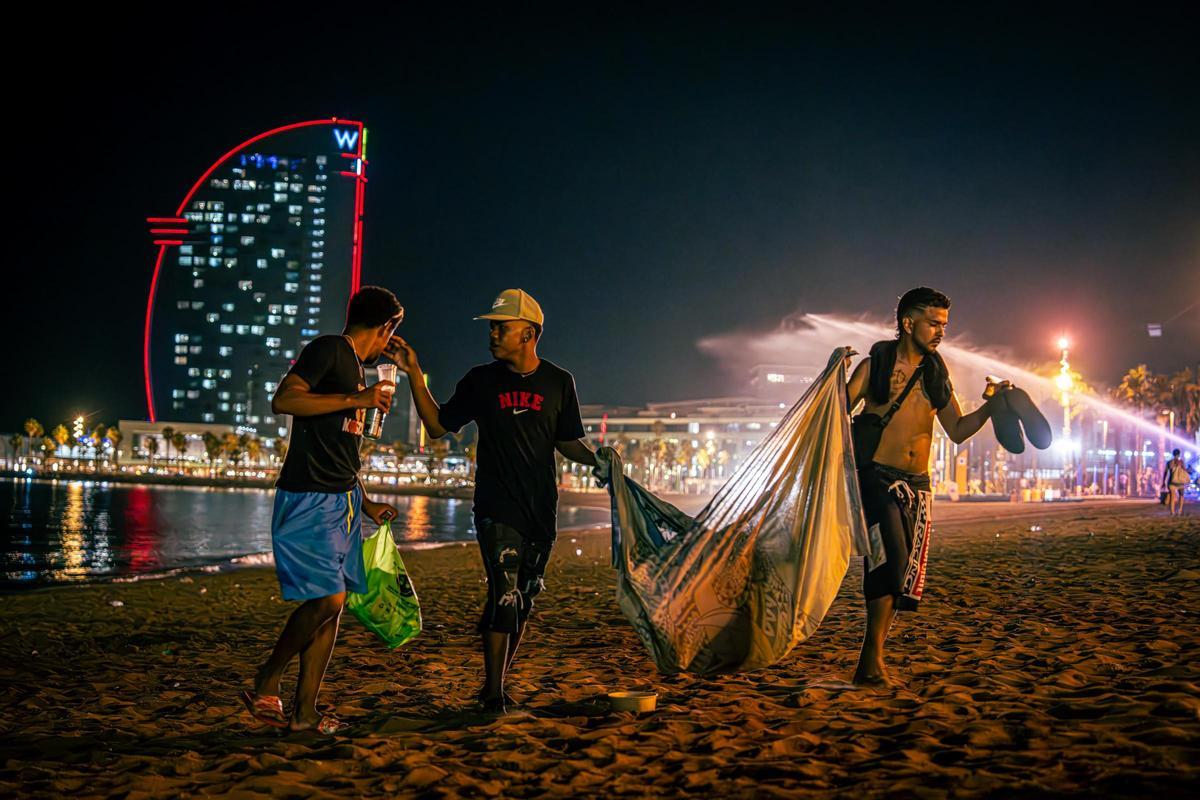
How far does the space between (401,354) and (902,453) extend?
269 cm

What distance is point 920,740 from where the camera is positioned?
4.07 meters

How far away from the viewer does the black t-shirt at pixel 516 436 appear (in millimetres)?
5055

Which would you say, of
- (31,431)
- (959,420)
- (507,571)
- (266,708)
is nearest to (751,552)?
(507,571)

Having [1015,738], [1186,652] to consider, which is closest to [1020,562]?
[1186,652]

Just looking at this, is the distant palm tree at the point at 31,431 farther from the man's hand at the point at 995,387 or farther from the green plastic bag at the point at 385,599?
the man's hand at the point at 995,387

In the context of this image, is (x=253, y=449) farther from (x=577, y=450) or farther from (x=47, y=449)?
(x=577, y=450)

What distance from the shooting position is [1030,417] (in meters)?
5.61

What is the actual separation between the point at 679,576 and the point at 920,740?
1.60 metres

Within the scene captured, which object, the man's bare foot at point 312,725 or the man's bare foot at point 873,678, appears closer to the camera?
the man's bare foot at point 312,725

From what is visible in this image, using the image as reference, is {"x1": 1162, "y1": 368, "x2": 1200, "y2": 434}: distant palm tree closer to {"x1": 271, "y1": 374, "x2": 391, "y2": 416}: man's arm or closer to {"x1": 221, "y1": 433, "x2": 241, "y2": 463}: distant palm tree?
{"x1": 271, "y1": 374, "x2": 391, "y2": 416}: man's arm

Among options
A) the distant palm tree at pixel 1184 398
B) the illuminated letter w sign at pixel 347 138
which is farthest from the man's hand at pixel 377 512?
the illuminated letter w sign at pixel 347 138

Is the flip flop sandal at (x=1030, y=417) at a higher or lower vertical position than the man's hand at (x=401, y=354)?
lower

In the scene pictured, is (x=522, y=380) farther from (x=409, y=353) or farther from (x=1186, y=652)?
(x=1186, y=652)

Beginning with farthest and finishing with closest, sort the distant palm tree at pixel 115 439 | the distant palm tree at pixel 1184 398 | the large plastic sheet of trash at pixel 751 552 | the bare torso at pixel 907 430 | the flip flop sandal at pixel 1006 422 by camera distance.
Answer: the distant palm tree at pixel 115 439, the distant palm tree at pixel 1184 398, the flip flop sandal at pixel 1006 422, the bare torso at pixel 907 430, the large plastic sheet of trash at pixel 751 552
